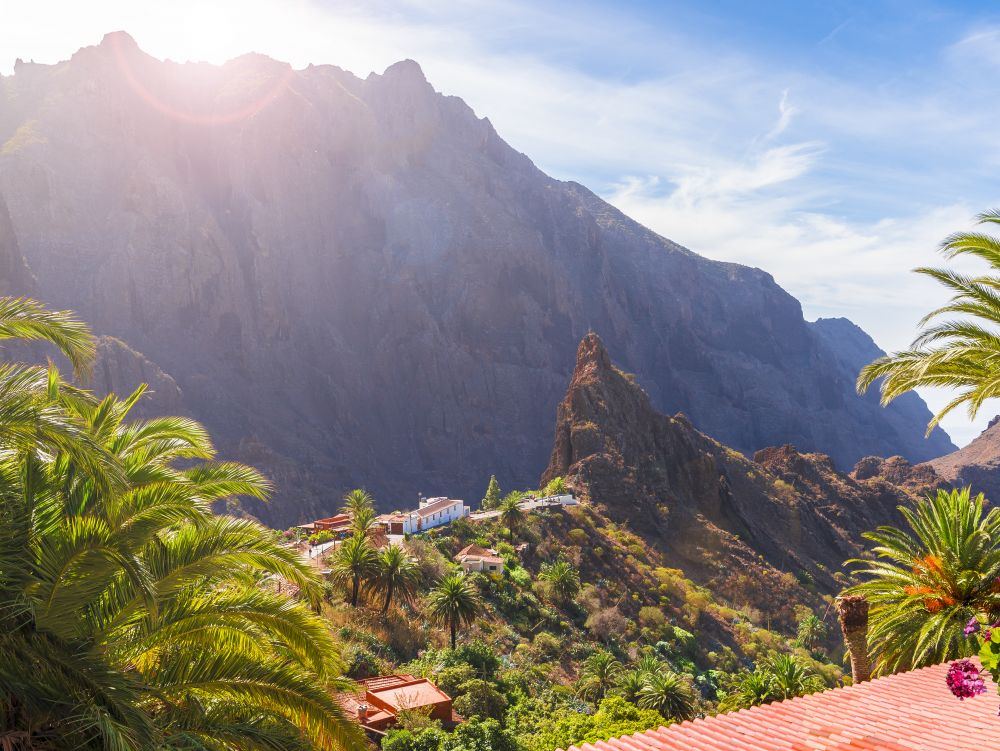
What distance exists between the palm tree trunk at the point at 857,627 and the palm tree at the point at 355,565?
24129 millimetres

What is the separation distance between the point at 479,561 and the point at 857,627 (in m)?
34.3

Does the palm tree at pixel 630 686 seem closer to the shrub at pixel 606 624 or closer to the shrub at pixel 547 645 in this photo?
the shrub at pixel 547 645

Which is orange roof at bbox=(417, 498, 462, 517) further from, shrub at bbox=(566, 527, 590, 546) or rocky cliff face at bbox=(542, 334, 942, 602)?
shrub at bbox=(566, 527, 590, 546)

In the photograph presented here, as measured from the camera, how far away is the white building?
197 ft

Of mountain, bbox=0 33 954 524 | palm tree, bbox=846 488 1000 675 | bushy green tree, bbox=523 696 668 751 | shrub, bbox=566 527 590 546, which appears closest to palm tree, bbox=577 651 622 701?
bushy green tree, bbox=523 696 668 751

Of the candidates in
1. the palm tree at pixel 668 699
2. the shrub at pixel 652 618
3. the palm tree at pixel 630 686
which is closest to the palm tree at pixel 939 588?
the palm tree at pixel 668 699

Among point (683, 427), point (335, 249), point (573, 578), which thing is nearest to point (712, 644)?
point (573, 578)

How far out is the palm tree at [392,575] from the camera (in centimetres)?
3675

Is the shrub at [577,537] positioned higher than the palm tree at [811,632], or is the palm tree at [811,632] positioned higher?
the shrub at [577,537]

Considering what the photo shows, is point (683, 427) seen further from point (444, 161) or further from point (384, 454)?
point (444, 161)

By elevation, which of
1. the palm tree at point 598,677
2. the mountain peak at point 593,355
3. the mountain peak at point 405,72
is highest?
the mountain peak at point 405,72

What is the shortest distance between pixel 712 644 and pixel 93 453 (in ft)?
168

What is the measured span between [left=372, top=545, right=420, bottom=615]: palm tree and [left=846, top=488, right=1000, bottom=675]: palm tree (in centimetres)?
2427

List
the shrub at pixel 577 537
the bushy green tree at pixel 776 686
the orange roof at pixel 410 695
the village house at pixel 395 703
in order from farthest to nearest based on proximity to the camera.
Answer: the shrub at pixel 577 537 < the orange roof at pixel 410 695 < the village house at pixel 395 703 < the bushy green tree at pixel 776 686
